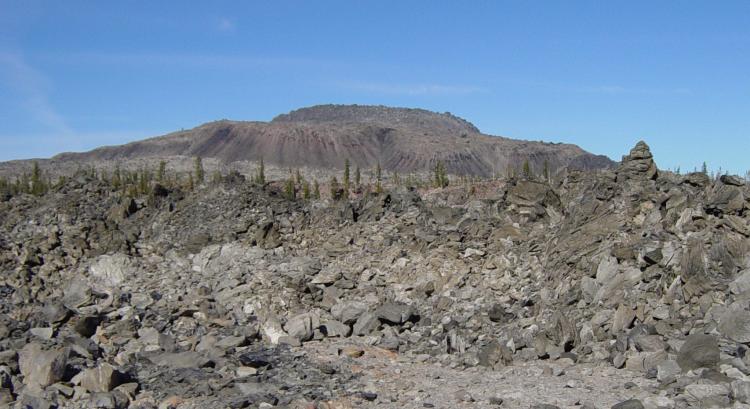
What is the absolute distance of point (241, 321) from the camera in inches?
906

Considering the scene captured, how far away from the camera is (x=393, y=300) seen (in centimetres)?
2350

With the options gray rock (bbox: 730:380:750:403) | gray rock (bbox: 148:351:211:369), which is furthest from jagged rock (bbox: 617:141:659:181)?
gray rock (bbox: 148:351:211:369)

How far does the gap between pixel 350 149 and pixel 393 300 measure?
138949 mm

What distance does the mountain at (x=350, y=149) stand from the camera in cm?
15238

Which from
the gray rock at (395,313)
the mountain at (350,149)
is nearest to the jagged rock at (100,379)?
the gray rock at (395,313)

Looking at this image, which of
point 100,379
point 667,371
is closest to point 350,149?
point 100,379

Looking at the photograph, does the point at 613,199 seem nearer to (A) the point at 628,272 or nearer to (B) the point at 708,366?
(A) the point at 628,272

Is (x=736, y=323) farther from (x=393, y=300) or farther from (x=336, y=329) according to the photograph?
(x=393, y=300)

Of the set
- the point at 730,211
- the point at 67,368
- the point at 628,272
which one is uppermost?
the point at 730,211

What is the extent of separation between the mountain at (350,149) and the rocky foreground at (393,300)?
114036mm

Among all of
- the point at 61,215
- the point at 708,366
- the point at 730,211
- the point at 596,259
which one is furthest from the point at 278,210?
the point at 708,366

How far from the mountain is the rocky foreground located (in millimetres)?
114036

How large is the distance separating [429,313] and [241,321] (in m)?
6.25

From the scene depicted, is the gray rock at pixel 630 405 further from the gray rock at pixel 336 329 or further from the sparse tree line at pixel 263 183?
the sparse tree line at pixel 263 183
